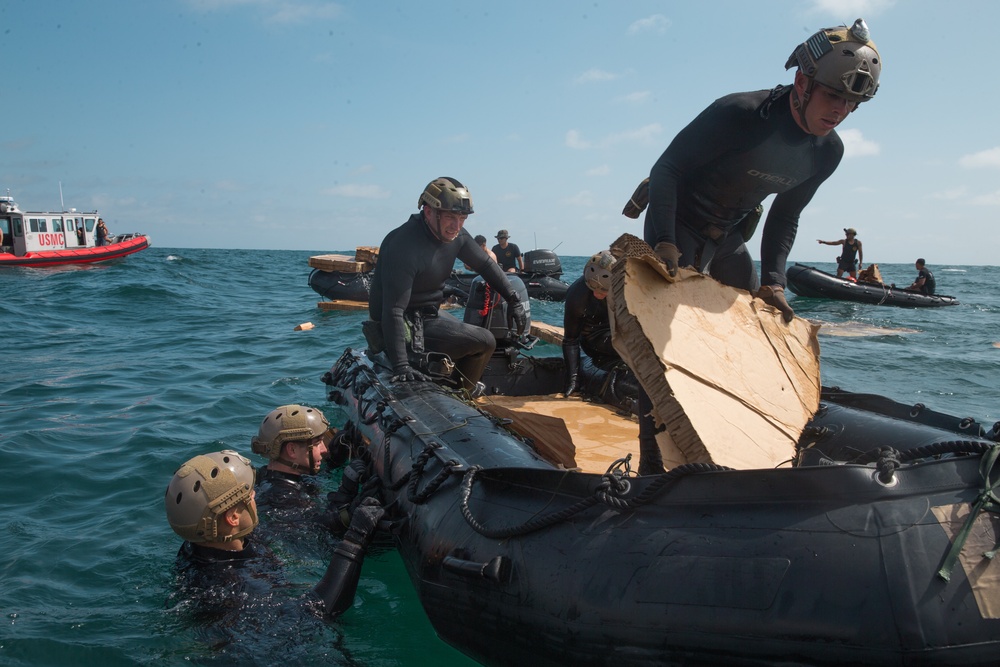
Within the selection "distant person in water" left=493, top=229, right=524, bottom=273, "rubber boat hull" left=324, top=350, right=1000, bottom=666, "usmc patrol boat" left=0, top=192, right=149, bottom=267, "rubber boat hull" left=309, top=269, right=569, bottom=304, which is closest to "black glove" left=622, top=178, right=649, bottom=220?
"rubber boat hull" left=324, top=350, right=1000, bottom=666

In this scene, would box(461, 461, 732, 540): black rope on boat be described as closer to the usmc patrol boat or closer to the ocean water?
the ocean water

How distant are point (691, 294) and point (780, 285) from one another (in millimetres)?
797

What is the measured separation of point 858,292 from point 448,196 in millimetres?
19588

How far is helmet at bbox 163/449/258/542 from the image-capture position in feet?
11.1

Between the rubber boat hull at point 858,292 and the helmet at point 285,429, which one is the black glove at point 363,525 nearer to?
the helmet at point 285,429

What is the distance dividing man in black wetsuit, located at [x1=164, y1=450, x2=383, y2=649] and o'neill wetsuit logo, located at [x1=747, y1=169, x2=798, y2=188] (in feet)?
7.66

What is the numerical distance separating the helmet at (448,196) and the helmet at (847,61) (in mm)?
2828

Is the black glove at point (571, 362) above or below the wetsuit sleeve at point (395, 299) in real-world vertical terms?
below

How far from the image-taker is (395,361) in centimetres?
536

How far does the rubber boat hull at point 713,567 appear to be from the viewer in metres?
1.95

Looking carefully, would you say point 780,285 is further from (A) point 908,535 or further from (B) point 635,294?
(A) point 908,535

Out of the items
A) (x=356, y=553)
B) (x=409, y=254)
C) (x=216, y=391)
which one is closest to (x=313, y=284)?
(x=216, y=391)

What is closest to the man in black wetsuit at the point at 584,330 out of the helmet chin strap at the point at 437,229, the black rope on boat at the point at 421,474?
the helmet chin strap at the point at 437,229

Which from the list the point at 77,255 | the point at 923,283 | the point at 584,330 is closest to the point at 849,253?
the point at 923,283
